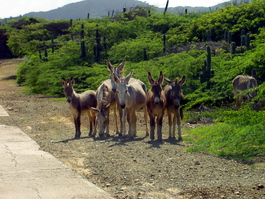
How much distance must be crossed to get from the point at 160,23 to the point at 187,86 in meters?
14.0

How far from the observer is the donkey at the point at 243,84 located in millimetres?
14560

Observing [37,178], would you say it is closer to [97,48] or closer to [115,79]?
[115,79]

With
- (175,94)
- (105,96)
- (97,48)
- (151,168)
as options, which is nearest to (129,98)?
(105,96)

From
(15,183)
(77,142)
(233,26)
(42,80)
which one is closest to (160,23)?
(233,26)

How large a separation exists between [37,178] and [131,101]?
5.41 metres

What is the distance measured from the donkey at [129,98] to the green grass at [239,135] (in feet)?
11.9

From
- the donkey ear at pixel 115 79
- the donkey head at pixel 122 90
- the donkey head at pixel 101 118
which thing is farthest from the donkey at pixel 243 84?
the donkey head at pixel 101 118

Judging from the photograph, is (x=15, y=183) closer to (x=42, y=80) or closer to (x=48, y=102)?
(x=48, y=102)

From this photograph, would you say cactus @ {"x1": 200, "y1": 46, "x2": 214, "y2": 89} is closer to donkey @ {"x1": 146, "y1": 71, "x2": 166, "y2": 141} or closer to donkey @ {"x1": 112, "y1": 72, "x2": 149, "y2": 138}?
donkey @ {"x1": 112, "y1": 72, "x2": 149, "y2": 138}

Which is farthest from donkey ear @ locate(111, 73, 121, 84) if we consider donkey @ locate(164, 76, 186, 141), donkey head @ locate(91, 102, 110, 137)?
donkey @ locate(164, 76, 186, 141)

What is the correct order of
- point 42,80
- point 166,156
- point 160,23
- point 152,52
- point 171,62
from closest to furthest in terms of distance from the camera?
point 166,156, point 171,62, point 152,52, point 42,80, point 160,23

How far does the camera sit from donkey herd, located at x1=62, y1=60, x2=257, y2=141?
41.7 ft

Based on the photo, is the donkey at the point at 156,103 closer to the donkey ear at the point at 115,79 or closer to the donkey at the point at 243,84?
the donkey ear at the point at 115,79

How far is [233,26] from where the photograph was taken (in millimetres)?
25391
